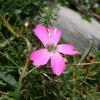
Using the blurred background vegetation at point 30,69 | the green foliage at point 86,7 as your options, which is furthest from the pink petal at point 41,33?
the green foliage at point 86,7

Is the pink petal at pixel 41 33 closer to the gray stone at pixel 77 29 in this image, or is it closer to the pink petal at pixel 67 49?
the pink petal at pixel 67 49

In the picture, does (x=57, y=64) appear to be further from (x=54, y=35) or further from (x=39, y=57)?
(x=54, y=35)

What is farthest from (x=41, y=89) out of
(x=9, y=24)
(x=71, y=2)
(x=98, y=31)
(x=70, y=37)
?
(x=71, y=2)

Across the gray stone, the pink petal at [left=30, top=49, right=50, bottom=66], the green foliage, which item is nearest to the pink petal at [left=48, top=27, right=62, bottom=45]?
the pink petal at [left=30, top=49, right=50, bottom=66]

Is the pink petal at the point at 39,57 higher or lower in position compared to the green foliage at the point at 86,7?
higher

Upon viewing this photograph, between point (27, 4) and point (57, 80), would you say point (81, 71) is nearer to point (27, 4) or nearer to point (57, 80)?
point (57, 80)

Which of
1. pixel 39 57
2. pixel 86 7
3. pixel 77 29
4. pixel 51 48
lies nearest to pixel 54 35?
pixel 51 48
